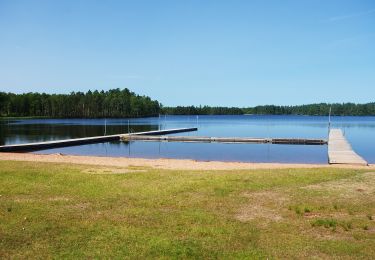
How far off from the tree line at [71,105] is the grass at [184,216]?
Answer: 407 feet

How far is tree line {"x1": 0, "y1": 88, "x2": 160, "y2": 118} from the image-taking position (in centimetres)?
13562

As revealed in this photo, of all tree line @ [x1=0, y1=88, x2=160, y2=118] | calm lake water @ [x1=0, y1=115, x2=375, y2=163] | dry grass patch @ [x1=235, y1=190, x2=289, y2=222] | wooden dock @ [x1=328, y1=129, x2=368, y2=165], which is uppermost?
tree line @ [x1=0, y1=88, x2=160, y2=118]

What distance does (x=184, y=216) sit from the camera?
30.0 feet

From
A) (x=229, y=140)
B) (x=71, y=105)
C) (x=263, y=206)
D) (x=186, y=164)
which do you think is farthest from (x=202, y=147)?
(x=71, y=105)

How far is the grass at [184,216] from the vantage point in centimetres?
707

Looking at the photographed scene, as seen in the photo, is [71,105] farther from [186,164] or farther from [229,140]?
[186,164]

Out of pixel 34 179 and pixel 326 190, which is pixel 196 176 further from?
pixel 34 179

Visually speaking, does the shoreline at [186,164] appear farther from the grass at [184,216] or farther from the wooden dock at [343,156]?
the grass at [184,216]

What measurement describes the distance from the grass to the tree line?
124079mm

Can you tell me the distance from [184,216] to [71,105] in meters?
145

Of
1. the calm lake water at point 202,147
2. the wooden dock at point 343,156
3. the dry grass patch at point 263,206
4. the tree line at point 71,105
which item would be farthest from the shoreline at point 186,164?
the tree line at point 71,105

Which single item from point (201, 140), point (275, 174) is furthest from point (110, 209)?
point (201, 140)

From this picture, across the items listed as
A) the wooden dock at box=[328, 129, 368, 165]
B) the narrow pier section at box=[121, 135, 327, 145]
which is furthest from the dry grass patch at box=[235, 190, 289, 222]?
the narrow pier section at box=[121, 135, 327, 145]

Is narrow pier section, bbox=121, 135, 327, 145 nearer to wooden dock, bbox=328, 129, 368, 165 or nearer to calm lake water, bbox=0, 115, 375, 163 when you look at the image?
calm lake water, bbox=0, 115, 375, 163
